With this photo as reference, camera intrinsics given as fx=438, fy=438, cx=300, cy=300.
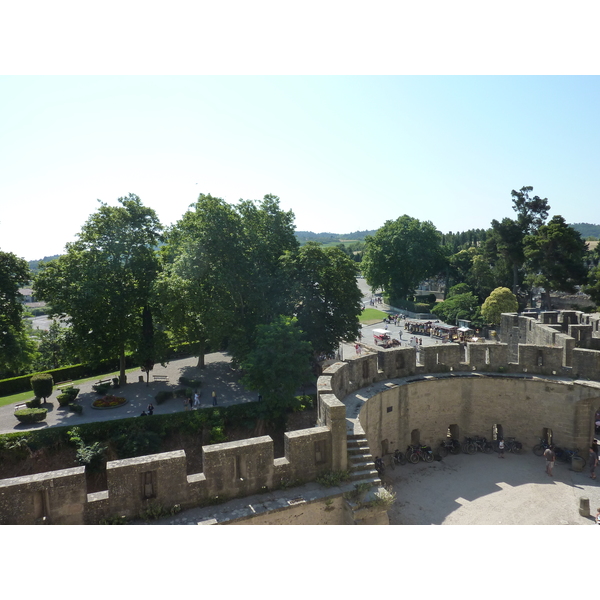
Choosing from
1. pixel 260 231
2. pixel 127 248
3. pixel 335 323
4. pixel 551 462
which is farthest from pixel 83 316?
pixel 551 462

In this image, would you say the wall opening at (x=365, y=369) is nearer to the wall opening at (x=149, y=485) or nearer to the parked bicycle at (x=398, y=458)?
the parked bicycle at (x=398, y=458)

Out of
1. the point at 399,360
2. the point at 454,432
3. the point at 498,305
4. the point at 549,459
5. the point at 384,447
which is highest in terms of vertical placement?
the point at 498,305

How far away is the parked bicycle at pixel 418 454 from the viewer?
1880 centimetres

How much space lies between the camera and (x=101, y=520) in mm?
8391

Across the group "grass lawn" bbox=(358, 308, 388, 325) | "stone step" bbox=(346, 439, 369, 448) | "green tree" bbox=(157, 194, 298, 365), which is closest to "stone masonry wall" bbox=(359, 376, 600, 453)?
"stone step" bbox=(346, 439, 369, 448)

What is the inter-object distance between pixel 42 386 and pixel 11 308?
16.1ft

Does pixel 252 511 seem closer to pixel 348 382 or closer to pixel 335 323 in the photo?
pixel 348 382

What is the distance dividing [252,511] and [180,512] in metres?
1.46

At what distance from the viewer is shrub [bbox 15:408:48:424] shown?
23.2 meters

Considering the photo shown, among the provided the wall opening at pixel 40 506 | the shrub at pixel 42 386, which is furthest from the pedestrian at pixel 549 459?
the shrub at pixel 42 386

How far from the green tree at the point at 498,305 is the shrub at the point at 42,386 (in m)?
43.1

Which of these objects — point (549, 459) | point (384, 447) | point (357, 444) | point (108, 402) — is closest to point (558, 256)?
point (549, 459)

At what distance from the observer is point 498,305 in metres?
48.7

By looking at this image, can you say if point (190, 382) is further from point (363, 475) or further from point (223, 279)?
point (363, 475)
